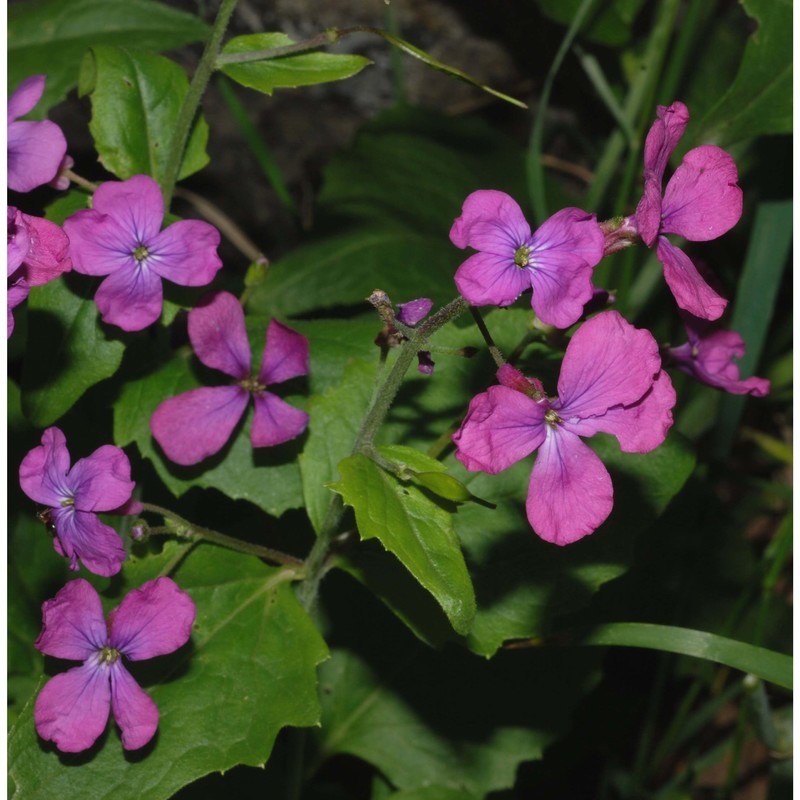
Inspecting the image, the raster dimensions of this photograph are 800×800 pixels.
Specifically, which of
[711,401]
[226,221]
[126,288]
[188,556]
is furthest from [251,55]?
[711,401]

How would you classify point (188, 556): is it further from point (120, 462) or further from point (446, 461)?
point (446, 461)

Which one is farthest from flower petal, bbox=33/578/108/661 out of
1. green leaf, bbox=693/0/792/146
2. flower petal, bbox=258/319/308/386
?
green leaf, bbox=693/0/792/146

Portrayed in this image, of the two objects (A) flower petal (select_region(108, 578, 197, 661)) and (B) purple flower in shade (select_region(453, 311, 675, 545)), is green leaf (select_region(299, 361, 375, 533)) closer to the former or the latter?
(A) flower petal (select_region(108, 578, 197, 661))

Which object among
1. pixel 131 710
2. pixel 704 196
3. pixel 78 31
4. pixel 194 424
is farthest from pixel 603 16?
pixel 131 710

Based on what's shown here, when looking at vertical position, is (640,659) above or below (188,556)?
below

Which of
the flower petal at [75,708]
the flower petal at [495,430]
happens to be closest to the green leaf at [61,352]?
the flower petal at [75,708]
